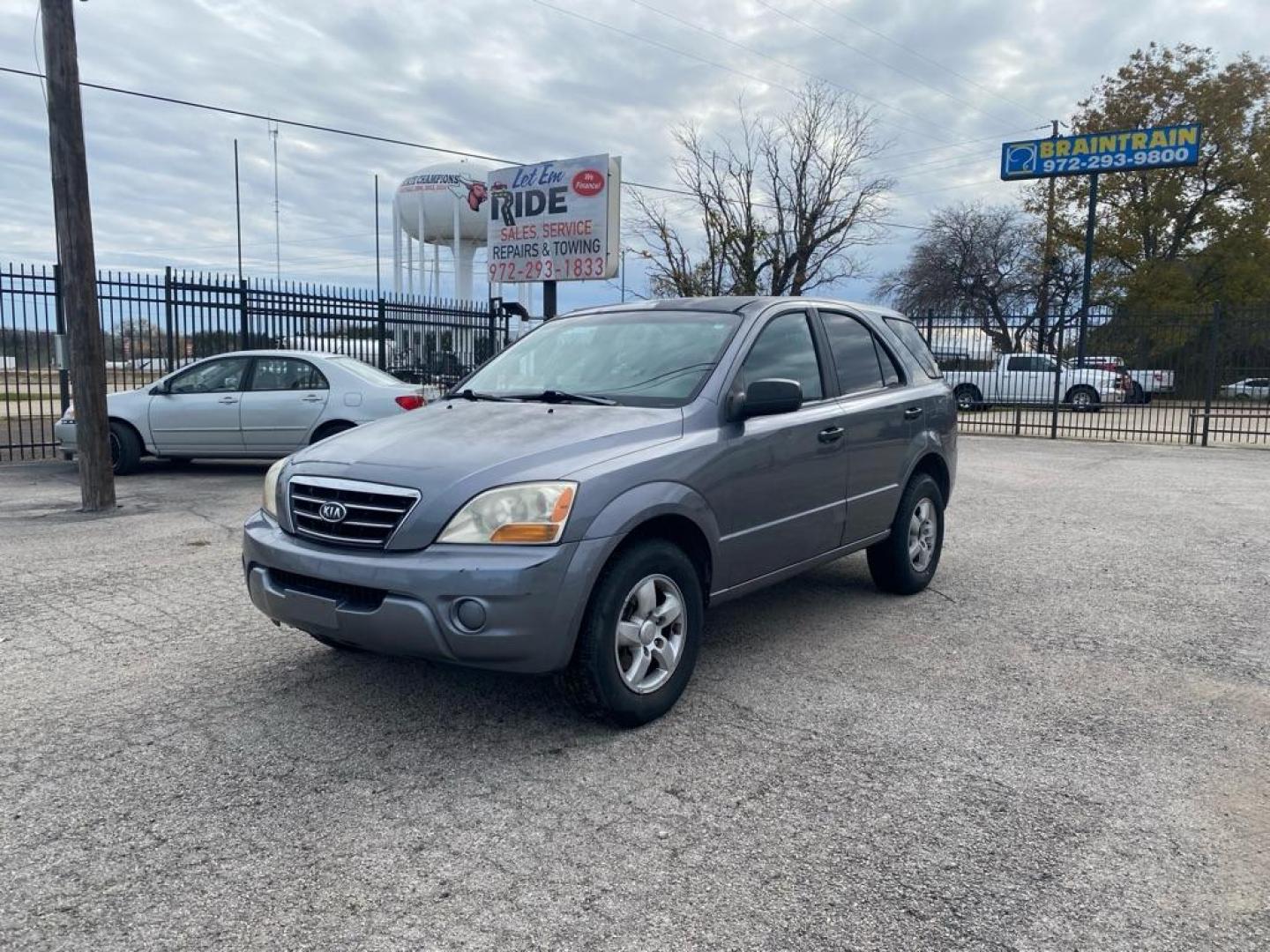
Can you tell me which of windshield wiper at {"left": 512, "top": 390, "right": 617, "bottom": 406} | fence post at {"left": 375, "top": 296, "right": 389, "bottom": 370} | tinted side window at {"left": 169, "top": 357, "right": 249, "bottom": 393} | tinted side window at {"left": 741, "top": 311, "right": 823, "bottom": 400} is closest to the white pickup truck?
fence post at {"left": 375, "top": 296, "right": 389, "bottom": 370}

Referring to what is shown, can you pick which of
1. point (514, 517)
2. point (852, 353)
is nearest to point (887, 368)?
point (852, 353)

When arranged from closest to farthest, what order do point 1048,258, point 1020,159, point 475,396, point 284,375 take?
point 475,396
point 284,375
point 1020,159
point 1048,258

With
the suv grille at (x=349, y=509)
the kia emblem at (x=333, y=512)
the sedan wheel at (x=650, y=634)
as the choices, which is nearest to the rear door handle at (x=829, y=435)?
the sedan wheel at (x=650, y=634)

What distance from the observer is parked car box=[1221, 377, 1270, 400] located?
16766mm

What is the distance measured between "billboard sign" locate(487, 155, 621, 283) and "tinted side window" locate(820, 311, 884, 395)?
41.6ft

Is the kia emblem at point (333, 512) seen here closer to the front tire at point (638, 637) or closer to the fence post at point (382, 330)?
the front tire at point (638, 637)

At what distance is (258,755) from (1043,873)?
106 inches

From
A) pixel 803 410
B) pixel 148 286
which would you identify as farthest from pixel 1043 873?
pixel 148 286

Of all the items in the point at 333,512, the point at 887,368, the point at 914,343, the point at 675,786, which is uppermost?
the point at 914,343

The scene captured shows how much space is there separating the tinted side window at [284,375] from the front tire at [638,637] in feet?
26.6

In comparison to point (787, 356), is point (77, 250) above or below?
above

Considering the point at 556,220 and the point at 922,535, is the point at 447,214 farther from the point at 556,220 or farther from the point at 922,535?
the point at 922,535

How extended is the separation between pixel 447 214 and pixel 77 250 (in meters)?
24.9

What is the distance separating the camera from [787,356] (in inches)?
194
